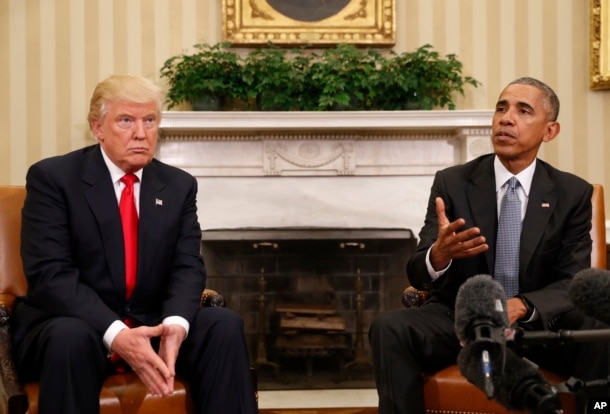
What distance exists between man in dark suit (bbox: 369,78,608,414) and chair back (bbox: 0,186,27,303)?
129cm

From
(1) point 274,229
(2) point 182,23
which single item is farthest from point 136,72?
(1) point 274,229

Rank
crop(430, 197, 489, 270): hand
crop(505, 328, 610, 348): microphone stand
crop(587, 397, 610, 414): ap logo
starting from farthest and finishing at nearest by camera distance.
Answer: crop(430, 197, 489, 270): hand, crop(587, 397, 610, 414): ap logo, crop(505, 328, 610, 348): microphone stand

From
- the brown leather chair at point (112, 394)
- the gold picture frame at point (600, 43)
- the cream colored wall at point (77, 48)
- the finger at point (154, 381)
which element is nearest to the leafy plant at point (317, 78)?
the cream colored wall at point (77, 48)

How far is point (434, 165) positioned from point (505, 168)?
1.77m

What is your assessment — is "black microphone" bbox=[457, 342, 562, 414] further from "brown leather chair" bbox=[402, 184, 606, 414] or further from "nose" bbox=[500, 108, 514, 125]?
"nose" bbox=[500, 108, 514, 125]

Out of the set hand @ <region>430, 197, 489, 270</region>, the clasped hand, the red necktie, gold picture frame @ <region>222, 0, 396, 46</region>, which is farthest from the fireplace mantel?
the clasped hand

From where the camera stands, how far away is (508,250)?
2932mm

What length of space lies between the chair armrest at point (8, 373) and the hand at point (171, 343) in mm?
414

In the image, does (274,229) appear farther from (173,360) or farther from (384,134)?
(173,360)

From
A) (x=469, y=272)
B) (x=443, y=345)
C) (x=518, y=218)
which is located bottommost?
(x=443, y=345)

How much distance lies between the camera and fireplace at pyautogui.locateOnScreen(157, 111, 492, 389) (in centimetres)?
471

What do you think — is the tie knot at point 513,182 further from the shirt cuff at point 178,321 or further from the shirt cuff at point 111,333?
the shirt cuff at point 111,333

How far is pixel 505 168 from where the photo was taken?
308 cm

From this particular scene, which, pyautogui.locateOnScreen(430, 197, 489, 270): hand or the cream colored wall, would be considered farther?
the cream colored wall
